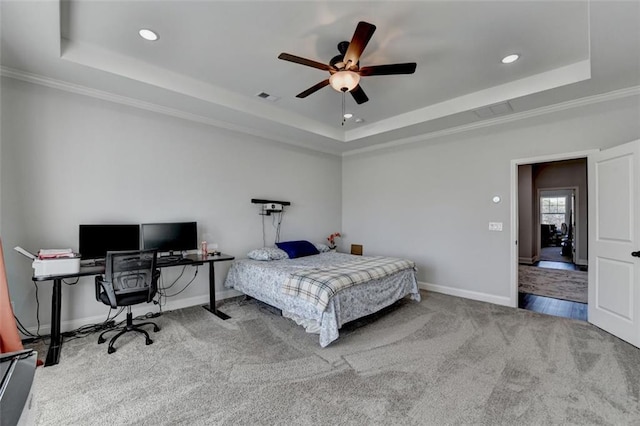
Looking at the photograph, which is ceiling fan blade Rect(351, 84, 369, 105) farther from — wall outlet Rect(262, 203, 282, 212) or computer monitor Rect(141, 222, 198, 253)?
computer monitor Rect(141, 222, 198, 253)

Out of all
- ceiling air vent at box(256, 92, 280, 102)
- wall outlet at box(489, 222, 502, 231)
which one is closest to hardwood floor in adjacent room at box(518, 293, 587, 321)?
wall outlet at box(489, 222, 502, 231)

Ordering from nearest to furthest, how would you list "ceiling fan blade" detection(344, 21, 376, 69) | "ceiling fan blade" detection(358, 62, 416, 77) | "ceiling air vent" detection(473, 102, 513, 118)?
"ceiling fan blade" detection(344, 21, 376, 69) < "ceiling fan blade" detection(358, 62, 416, 77) < "ceiling air vent" detection(473, 102, 513, 118)

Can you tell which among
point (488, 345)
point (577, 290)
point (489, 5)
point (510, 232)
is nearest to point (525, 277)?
point (577, 290)

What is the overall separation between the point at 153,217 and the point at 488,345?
14.1 feet

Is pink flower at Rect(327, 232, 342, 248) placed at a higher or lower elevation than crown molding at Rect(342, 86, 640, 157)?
lower

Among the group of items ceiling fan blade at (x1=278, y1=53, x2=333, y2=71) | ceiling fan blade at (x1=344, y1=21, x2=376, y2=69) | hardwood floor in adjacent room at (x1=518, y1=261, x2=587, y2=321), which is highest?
ceiling fan blade at (x1=344, y1=21, x2=376, y2=69)

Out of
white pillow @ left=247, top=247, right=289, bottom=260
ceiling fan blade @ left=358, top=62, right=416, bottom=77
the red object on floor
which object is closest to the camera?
the red object on floor

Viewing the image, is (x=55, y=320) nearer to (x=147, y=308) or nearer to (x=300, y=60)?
(x=147, y=308)

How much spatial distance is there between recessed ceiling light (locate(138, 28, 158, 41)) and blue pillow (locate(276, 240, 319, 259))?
10.7ft

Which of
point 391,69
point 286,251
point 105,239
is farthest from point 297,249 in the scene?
point 391,69

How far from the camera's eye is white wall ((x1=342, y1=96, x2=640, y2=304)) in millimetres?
3674

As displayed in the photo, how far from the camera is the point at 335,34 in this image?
2.62 meters

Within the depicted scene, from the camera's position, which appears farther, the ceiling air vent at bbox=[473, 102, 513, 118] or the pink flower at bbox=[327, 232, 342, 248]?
the pink flower at bbox=[327, 232, 342, 248]

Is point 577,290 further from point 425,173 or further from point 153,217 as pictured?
point 153,217
